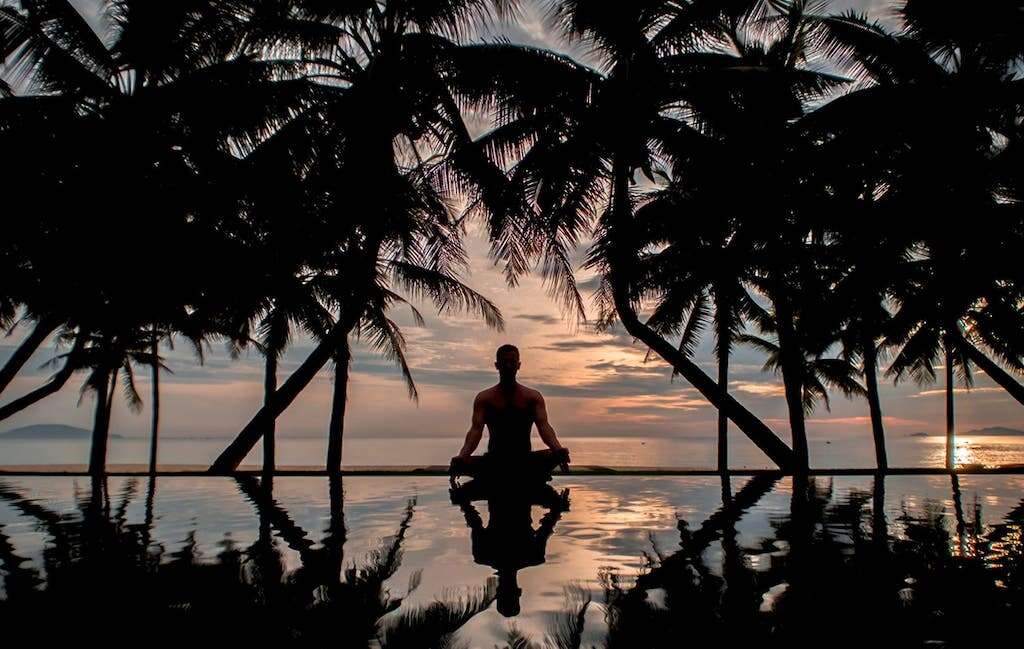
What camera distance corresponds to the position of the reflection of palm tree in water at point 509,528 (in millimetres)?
3762

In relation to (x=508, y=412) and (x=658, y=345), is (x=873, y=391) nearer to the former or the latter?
(x=658, y=345)

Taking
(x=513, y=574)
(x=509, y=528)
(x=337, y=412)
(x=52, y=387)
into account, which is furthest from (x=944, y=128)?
(x=52, y=387)

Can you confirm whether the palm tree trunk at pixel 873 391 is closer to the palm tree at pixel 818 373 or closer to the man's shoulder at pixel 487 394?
the palm tree at pixel 818 373

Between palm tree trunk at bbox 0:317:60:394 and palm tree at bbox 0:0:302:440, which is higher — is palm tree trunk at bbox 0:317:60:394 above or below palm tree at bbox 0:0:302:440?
below

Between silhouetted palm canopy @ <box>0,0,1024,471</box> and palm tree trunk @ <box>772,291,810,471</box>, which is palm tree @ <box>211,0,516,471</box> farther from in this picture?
palm tree trunk @ <box>772,291,810,471</box>

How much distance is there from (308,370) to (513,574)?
1201cm

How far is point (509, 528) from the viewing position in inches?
212

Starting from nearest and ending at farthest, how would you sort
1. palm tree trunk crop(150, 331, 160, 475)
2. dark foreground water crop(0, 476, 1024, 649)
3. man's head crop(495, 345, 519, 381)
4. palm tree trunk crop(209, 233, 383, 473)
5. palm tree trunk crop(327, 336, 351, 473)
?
dark foreground water crop(0, 476, 1024, 649) < man's head crop(495, 345, 519, 381) < palm tree trunk crop(209, 233, 383, 473) < palm tree trunk crop(327, 336, 351, 473) < palm tree trunk crop(150, 331, 160, 475)

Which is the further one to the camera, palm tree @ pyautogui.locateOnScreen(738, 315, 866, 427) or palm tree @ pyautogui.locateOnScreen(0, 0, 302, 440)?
palm tree @ pyautogui.locateOnScreen(738, 315, 866, 427)

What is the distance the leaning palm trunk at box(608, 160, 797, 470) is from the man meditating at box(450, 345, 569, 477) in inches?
322

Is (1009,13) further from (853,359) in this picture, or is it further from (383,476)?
(853,359)

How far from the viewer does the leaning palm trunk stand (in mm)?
14820

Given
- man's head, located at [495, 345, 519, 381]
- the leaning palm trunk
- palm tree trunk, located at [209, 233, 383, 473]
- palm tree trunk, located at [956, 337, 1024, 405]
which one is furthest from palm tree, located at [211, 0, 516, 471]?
palm tree trunk, located at [956, 337, 1024, 405]

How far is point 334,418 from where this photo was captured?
2203cm
